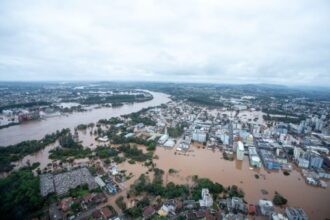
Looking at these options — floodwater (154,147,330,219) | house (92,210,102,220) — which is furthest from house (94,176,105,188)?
floodwater (154,147,330,219)

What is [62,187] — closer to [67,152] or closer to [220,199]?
[67,152]

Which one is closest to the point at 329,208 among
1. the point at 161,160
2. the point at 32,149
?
the point at 161,160

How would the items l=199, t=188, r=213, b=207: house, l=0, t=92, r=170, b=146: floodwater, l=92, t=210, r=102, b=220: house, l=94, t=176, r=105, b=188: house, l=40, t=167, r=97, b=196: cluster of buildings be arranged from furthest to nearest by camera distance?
l=0, t=92, r=170, b=146: floodwater, l=94, t=176, r=105, b=188: house, l=40, t=167, r=97, b=196: cluster of buildings, l=199, t=188, r=213, b=207: house, l=92, t=210, r=102, b=220: house

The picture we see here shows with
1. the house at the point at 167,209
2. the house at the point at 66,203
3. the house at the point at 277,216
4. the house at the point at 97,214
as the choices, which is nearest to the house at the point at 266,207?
the house at the point at 277,216

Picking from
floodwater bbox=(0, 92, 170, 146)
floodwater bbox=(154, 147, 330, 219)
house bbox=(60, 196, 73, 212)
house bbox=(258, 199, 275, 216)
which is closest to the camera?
house bbox=(60, 196, 73, 212)

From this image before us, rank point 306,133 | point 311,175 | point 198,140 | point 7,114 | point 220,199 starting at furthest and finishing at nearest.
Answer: point 7,114 → point 306,133 → point 198,140 → point 311,175 → point 220,199

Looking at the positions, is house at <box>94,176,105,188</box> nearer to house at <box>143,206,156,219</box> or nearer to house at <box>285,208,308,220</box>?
house at <box>143,206,156,219</box>
